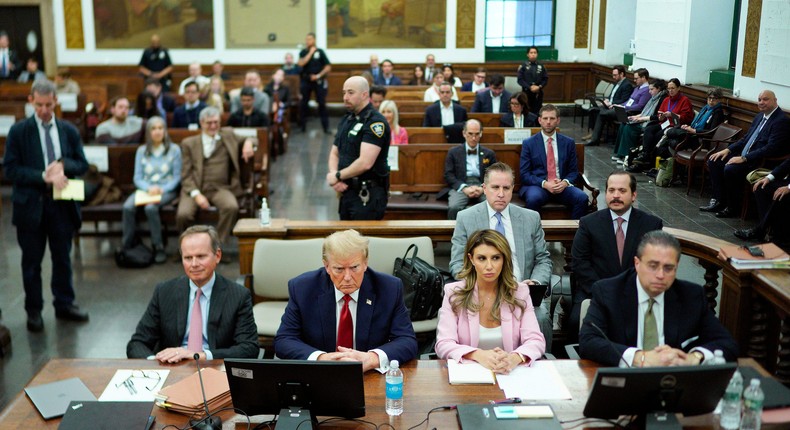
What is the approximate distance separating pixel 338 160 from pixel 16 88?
10941 millimetres

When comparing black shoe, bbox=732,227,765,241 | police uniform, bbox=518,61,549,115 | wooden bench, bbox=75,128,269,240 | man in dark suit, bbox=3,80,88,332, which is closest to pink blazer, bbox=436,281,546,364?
man in dark suit, bbox=3,80,88,332

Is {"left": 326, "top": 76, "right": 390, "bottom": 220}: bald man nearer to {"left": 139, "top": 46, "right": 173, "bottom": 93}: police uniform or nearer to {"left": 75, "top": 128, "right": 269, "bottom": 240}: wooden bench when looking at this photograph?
{"left": 75, "top": 128, "right": 269, "bottom": 240}: wooden bench

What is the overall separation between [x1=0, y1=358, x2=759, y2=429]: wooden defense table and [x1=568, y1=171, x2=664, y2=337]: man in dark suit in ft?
4.31

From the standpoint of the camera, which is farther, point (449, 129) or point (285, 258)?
point (449, 129)

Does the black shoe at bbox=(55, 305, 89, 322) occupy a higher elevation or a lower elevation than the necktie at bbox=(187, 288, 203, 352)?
lower

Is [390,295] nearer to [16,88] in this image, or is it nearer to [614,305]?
[614,305]

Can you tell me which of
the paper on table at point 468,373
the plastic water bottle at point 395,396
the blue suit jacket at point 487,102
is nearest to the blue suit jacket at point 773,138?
the blue suit jacket at point 487,102

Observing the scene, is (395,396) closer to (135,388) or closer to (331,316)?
(331,316)

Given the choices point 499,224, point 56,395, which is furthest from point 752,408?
point 56,395

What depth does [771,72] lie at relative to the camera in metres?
9.74

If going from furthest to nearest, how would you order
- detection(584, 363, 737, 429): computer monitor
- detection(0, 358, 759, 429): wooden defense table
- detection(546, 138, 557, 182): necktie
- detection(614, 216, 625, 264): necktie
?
detection(546, 138, 557, 182): necktie → detection(614, 216, 625, 264): necktie → detection(0, 358, 759, 429): wooden defense table → detection(584, 363, 737, 429): computer monitor

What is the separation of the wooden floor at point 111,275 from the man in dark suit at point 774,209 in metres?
0.27

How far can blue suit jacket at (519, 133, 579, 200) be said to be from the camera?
7648 mm

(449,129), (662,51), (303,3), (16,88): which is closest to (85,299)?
(449,129)
